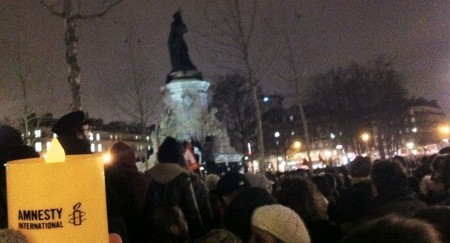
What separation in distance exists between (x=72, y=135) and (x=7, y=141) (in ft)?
1.76

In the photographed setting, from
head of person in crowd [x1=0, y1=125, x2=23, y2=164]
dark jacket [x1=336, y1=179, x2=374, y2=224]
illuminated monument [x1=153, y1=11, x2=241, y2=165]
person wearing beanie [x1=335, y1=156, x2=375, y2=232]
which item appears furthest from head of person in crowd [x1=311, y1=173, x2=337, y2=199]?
illuminated monument [x1=153, y1=11, x2=241, y2=165]

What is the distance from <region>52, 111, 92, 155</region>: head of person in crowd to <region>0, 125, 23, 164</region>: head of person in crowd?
1.21 feet

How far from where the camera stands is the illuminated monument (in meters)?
39.2

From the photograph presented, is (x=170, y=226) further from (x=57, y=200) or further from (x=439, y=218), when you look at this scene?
(x=57, y=200)

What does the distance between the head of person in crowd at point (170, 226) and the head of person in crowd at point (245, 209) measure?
345 mm

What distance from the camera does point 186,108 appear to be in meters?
40.2

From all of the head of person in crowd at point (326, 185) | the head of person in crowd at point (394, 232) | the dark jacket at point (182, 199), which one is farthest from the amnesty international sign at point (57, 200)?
the head of person in crowd at point (326, 185)

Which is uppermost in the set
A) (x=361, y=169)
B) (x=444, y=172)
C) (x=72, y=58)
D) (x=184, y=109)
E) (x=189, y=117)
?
(x=184, y=109)

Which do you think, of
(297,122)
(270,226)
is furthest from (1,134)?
(297,122)

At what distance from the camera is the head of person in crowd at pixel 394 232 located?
1421mm

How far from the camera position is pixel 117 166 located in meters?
5.09

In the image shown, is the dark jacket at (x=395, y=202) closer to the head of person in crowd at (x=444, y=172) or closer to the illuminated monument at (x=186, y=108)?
the head of person in crowd at (x=444, y=172)

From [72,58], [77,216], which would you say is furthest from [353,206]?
[72,58]

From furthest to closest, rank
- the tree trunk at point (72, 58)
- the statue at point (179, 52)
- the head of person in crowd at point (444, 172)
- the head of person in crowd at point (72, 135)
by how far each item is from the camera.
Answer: the statue at point (179, 52) → the tree trunk at point (72, 58) → the head of person in crowd at point (444, 172) → the head of person in crowd at point (72, 135)
